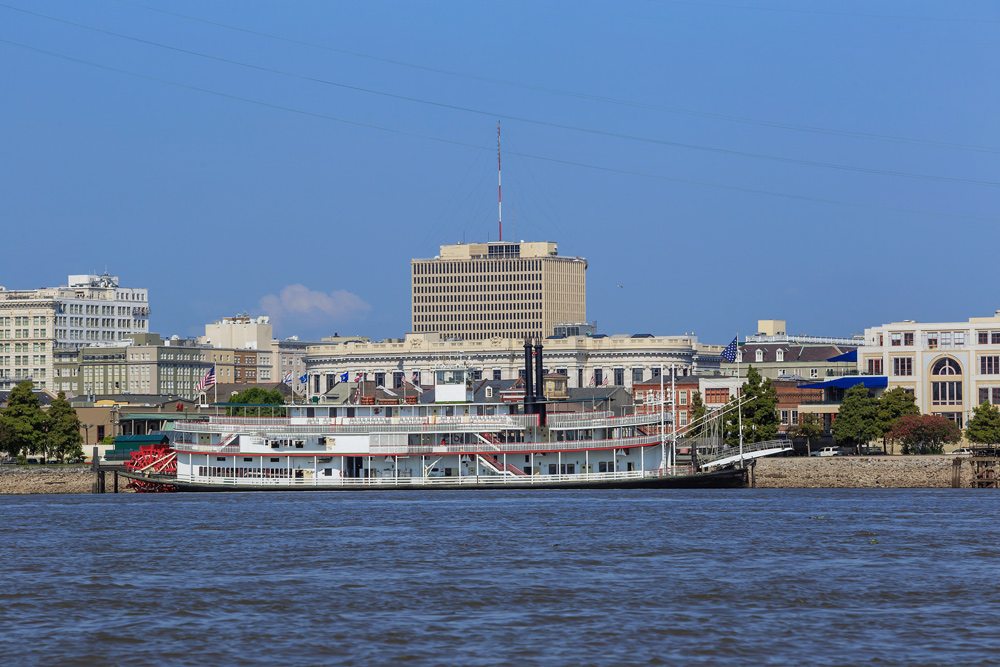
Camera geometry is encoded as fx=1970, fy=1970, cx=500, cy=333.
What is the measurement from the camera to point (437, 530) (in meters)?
84.4

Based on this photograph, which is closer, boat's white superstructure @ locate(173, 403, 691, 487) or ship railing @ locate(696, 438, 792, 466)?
boat's white superstructure @ locate(173, 403, 691, 487)

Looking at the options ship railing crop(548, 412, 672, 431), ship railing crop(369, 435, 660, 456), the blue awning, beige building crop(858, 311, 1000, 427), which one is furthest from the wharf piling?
beige building crop(858, 311, 1000, 427)

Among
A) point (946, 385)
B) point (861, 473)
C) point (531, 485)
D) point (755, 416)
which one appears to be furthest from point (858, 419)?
point (531, 485)

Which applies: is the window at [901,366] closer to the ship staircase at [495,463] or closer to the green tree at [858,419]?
the green tree at [858,419]

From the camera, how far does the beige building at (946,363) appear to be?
17075cm

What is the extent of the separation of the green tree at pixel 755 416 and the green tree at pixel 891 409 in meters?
9.60

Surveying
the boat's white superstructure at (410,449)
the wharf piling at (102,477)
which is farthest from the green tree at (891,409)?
the wharf piling at (102,477)

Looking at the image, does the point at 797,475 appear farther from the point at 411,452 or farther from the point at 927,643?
the point at 927,643

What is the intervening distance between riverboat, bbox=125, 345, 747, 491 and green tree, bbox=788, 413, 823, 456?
40570mm

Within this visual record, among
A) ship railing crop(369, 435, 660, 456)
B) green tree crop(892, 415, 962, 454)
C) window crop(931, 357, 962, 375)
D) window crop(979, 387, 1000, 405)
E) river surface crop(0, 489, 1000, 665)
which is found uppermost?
window crop(931, 357, 962, 375)

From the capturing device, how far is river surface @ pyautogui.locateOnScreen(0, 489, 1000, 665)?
4725cm

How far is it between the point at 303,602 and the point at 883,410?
110 meters

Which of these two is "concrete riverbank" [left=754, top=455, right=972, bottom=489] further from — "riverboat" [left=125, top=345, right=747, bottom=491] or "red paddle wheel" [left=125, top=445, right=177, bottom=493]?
"red paddle wheel" [left=125, top=445, right=177, bottom=493]

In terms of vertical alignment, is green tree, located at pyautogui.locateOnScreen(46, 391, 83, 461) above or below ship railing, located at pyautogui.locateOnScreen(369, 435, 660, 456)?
above
